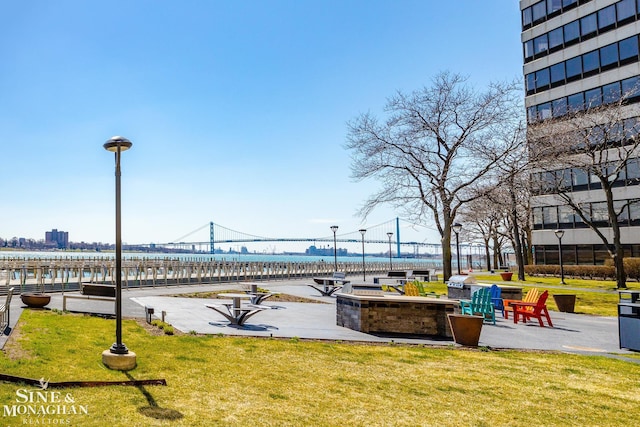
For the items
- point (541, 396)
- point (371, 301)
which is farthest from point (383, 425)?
point (371, 301)

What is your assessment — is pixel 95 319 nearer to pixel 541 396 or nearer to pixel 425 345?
pixel 425 345

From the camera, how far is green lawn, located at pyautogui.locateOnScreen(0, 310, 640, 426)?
5113mm

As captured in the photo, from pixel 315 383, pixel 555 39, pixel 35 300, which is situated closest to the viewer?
pixel 315 383

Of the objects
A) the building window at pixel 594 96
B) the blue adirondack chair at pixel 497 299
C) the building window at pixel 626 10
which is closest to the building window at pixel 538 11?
the building window at pixel 626 10

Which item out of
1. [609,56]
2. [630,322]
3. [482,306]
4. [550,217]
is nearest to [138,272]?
[482,306]

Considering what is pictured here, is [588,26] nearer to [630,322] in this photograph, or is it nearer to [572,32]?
[572,32]

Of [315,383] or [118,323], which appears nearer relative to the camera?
[315,383]

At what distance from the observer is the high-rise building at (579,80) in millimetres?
35188

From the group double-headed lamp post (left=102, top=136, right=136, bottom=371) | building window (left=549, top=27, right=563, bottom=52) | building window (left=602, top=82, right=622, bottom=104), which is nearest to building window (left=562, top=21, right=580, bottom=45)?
building window (left=549, top=27, right=563, bottom=52)

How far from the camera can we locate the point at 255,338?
9.95m

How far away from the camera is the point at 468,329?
9.94 metres

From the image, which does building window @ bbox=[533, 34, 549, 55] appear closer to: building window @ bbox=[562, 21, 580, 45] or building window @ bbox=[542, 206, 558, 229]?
building window @ bbox=[562, 21, 580, 45]

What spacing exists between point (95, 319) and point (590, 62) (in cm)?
4183

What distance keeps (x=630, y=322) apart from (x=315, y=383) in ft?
25.9
